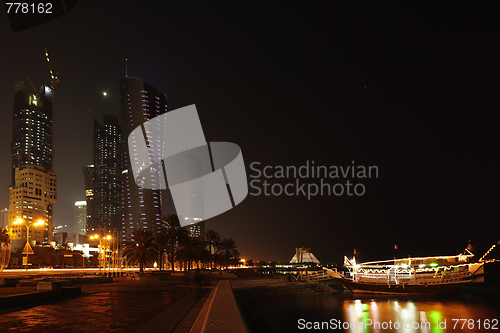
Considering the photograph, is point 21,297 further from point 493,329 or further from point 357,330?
point 493,329

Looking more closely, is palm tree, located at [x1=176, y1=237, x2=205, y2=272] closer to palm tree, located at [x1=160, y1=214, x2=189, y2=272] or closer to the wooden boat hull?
palm tree, located at [x1=160, y1=214, x2=189, y2=272]

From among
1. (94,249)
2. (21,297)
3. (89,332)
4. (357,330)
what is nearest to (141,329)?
(89,332)

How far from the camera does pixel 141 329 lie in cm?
1212

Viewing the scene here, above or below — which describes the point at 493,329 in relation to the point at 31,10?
below

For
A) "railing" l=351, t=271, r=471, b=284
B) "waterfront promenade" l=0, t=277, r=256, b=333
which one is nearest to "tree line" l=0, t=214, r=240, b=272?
"railing" l=351, t=271, r=471, b=284

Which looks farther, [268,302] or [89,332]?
[268,302]

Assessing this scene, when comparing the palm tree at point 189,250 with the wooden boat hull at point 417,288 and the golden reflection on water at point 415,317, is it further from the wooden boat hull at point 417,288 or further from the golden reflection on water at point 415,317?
the golden reflection on water at point 415,317

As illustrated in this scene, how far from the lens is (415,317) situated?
32.8 metres

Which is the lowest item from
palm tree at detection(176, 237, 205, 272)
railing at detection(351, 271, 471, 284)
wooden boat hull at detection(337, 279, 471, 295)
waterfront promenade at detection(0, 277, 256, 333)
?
wooden boat hull at detection(337, 279, 471, 295)

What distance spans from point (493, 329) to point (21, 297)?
3061 cm

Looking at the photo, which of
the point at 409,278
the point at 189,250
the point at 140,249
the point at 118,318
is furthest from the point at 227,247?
the point at 118,318

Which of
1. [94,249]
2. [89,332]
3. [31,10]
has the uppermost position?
[31,10]

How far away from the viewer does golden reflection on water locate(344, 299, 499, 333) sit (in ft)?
91.2

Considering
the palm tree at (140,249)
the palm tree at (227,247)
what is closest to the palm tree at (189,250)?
the palm tree at (140,249)
